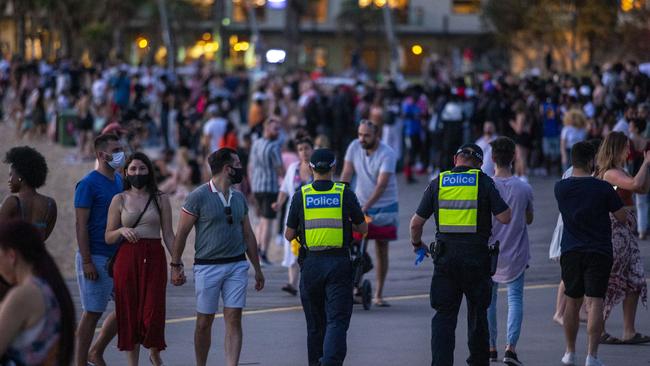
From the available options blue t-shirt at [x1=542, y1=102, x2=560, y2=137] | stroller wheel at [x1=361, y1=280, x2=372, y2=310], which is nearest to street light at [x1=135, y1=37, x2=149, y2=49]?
blue t-shirt at [x1=542, y1=102, x2=560, y2=137]

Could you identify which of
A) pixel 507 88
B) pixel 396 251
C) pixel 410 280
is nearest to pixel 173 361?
pixel 410 280

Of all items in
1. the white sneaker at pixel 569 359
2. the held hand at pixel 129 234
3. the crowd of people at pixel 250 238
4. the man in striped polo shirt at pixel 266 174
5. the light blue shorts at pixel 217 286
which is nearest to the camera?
the crowd of people at pixel 250 238

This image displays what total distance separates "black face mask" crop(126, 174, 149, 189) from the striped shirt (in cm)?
766

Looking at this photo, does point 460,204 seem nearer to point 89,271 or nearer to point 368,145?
point 89,271

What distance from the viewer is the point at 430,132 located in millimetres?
28031

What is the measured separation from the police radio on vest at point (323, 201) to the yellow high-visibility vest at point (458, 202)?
0.75 metres

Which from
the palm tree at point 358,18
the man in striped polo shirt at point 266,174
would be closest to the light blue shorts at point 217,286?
the man in striped polo shirt at point 266,174

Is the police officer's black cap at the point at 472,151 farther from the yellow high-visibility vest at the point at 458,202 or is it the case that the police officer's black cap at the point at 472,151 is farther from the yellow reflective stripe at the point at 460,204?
the yellow reflective stripe at the point at 460,204

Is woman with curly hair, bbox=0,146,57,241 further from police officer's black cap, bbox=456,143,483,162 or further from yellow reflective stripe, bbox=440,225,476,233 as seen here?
police officer's black cap, bbox=456,143,483,162

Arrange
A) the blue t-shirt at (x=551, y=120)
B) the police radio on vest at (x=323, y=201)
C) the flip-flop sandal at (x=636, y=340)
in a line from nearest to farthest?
the police radio on vest at (x=323, y=201), the flip-flop sandal at (x=636, y=340), the blue t-shirt at (x=551, y=120)

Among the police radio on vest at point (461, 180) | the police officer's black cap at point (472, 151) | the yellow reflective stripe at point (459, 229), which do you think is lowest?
the yellow reflective stripe at point (459, 229)

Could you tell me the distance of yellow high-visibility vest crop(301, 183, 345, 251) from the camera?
398 inches

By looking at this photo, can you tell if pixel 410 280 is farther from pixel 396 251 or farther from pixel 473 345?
pixel 473 345

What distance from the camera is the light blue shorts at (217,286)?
393 inches
